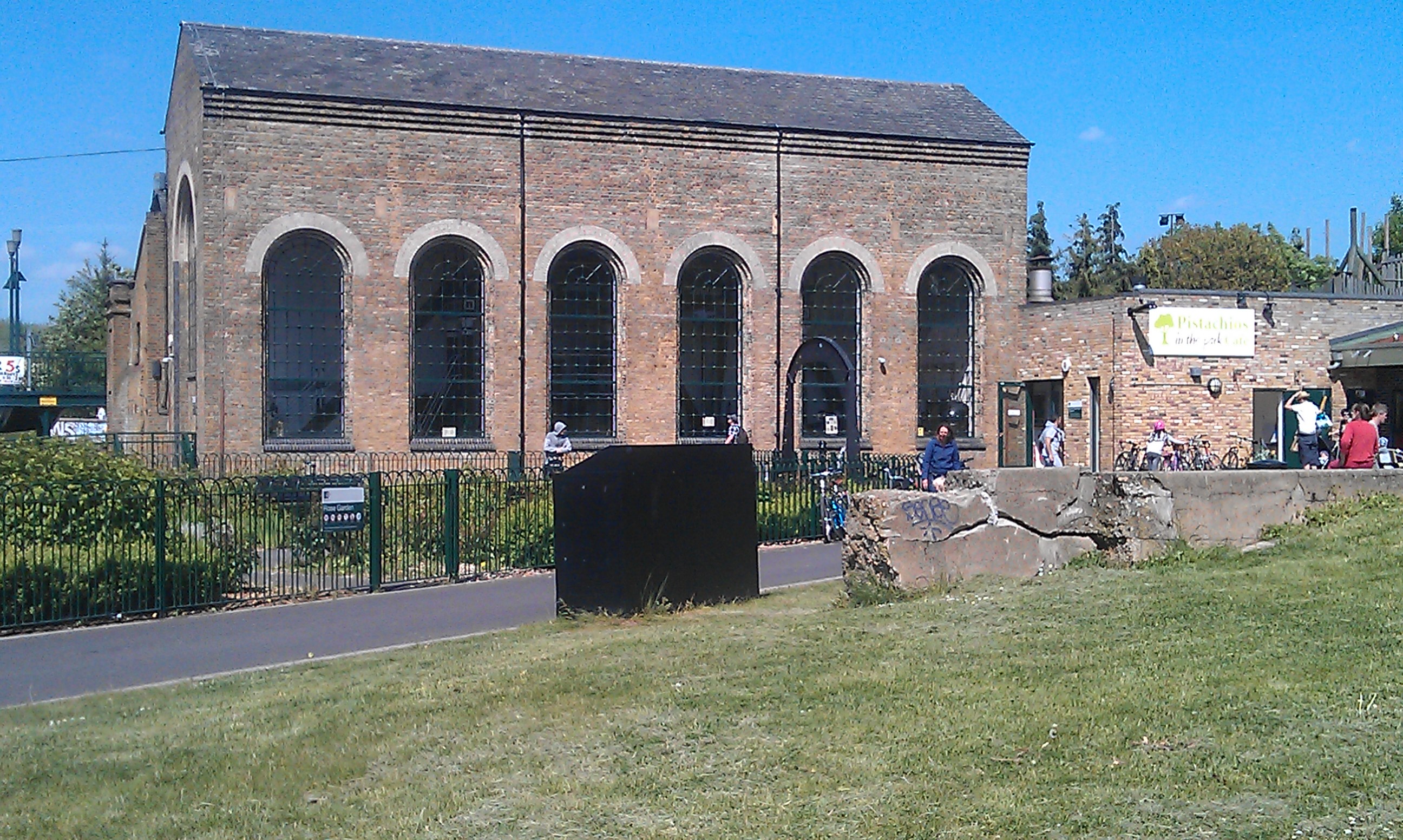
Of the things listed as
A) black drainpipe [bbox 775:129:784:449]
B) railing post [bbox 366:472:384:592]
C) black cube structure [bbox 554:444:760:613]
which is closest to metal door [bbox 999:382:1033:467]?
black drainpipe [bbox 775:129:784:449]

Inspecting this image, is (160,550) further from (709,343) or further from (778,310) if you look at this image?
(778,310)

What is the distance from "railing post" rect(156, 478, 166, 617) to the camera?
15508mm

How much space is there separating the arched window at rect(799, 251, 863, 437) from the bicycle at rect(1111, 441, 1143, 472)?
612 centimetres

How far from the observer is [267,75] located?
1149 inches

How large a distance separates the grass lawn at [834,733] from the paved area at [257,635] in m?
1.30

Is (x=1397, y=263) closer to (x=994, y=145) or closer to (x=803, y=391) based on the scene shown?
(x=994, y=145)

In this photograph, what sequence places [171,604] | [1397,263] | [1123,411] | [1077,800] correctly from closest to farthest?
[1077,800]
[171,604]
[1123,411]
[1397,263]

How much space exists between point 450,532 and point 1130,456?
17.5 meters

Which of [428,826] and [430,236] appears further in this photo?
[430,236]

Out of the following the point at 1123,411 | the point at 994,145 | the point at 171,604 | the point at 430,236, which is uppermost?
the point at 994,145

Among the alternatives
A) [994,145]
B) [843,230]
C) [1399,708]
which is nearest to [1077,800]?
[1399,708]

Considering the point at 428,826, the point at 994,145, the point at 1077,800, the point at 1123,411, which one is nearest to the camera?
the point at 1077,800

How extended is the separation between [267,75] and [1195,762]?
2705 cm

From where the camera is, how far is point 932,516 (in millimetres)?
12430
